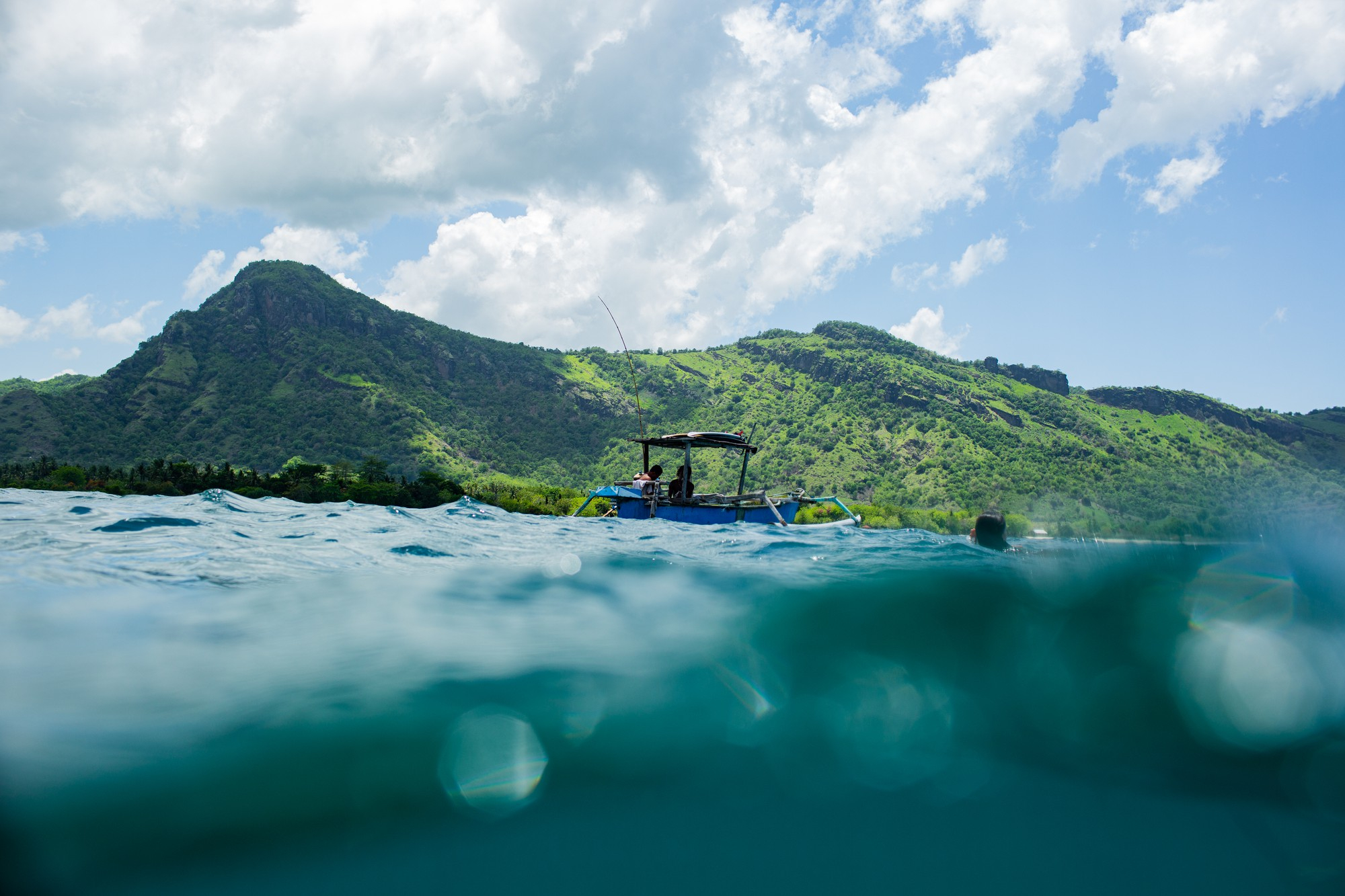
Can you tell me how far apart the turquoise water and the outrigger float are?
13.8m

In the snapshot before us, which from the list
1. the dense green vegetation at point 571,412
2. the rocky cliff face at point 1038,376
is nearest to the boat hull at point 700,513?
the dense green vegetation at point 571,412

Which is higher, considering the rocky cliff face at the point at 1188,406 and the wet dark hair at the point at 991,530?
the rocky cliff face at the point at 1188,406

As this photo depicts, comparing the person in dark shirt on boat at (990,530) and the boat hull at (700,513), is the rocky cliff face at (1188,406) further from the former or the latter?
the person in dark shirt on boat at (990,530)

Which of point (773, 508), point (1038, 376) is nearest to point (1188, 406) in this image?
point (1038, 376)

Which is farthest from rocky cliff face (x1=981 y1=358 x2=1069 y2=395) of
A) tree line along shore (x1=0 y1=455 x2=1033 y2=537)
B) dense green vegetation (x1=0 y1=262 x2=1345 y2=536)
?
tree line along shore (x1=0 y1=455 x2=1033 y2=537)

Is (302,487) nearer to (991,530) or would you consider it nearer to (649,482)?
(649,482)

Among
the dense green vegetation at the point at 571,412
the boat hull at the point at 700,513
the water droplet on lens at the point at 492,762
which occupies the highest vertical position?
the dense green vegetation at the point at 571,412

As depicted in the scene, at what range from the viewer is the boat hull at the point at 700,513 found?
67.8ft

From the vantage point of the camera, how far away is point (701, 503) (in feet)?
68.3

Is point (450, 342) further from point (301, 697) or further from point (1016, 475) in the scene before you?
point (301, 697)

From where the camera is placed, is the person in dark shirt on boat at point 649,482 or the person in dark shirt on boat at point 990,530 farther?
the person in dark shirt on boat at point 649,482

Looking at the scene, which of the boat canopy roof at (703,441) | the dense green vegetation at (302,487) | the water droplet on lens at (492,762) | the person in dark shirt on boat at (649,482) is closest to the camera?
the water droplet on lens at (492,762)

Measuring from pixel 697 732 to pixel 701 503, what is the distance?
1603 centimetres

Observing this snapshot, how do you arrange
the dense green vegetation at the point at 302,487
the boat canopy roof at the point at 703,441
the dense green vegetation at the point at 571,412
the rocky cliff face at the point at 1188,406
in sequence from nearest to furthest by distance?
the boat canopy roof at the point at 703,441, the dense green vegetation at the point at 302,487, the dense green vegetation at the point at 571,412, the rocky cliff face at the point at 1188,406
